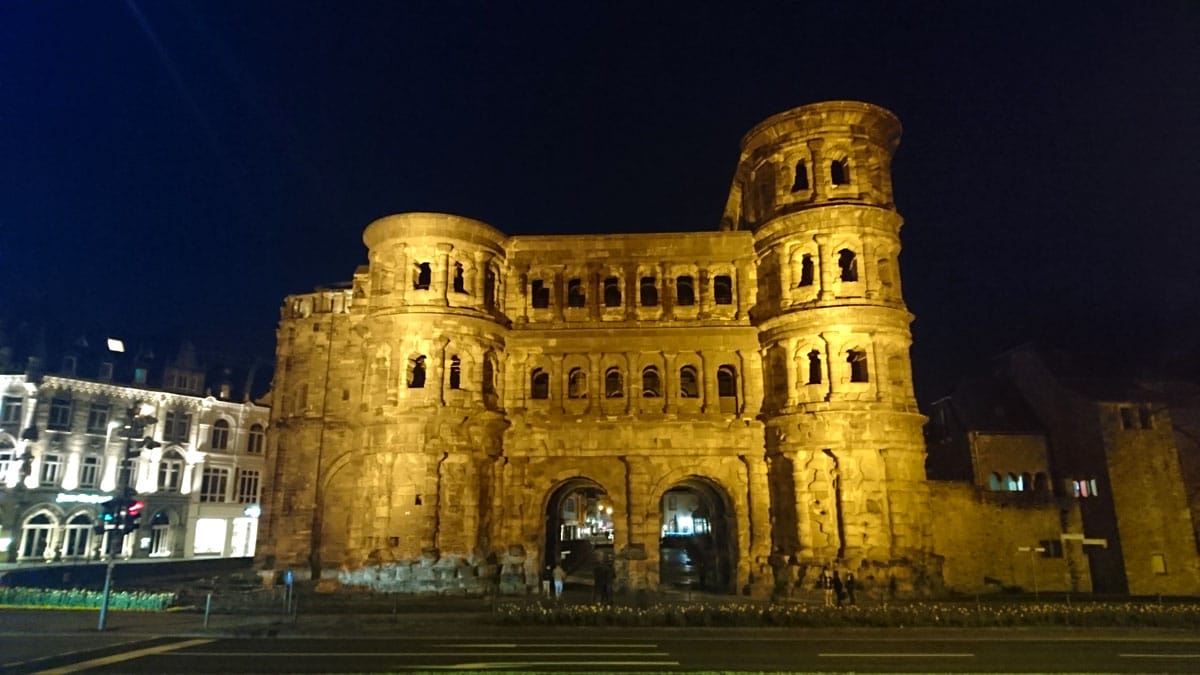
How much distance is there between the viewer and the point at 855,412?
29266mm

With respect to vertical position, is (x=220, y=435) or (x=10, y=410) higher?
(x=10, y=410)

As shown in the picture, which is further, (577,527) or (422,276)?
(577,527)

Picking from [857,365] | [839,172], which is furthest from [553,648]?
[839,172]

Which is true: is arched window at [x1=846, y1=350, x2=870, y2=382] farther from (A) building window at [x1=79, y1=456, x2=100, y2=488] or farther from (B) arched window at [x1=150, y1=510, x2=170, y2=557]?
(A) building window at [x1=79, y1=456, x2=100, y2=488]

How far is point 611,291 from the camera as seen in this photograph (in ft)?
118

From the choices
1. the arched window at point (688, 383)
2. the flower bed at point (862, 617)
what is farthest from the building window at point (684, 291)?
the flower bed at point (862, 617)

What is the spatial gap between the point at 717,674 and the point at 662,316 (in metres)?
23.0

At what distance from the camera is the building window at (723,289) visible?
35.2m

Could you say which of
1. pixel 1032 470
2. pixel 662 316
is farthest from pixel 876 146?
pixel 1032 470

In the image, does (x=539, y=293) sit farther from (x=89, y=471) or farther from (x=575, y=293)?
(x=89, y=471)

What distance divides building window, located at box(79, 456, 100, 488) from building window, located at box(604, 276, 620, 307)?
3750 centimetres

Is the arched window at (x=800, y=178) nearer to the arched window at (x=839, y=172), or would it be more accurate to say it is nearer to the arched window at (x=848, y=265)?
the arched window at (x=839, y=172)

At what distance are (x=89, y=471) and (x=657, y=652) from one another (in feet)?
154

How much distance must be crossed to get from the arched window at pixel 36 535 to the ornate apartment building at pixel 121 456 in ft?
0.21
